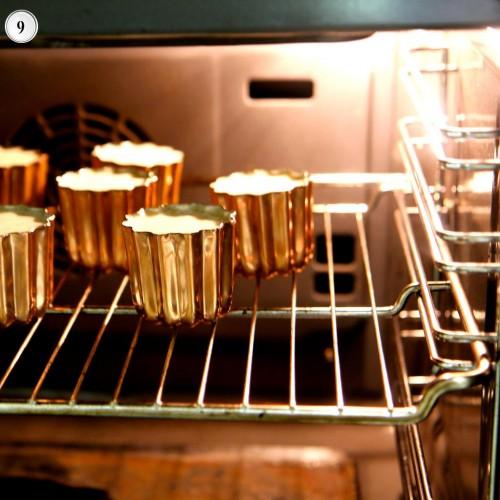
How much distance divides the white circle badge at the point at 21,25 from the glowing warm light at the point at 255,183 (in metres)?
0.37

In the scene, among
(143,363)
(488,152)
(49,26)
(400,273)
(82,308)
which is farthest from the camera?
(143,363)

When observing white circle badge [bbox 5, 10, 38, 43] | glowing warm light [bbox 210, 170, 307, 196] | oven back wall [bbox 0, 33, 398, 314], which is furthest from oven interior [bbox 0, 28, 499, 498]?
white circle badge [bbox 5, 10, 38, 43]

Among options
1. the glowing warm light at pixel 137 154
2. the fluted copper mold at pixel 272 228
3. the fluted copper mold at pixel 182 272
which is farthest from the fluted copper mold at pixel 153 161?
the fluted copper mold at pixel 182 272

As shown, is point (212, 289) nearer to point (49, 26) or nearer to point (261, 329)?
point (49, 26)

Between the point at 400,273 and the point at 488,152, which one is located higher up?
the point at 488,152

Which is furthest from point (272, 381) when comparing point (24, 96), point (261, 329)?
point (24, 96)

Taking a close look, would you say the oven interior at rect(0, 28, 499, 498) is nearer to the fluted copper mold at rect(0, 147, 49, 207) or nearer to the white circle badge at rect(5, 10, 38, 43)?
the fluted copper mold at rect(0, 147, 49, 207)

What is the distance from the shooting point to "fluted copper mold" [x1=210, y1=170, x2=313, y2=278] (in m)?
1.01

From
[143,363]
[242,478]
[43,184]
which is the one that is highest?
[43,184]

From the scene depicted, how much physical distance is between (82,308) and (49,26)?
389 mm

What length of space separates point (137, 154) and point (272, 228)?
0.28 metres

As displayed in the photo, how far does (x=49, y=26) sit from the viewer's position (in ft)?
2.33

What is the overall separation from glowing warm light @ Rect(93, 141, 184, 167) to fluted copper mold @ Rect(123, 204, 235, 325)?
0.24 meters

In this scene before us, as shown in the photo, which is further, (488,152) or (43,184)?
(43,184)
